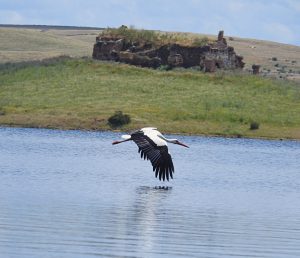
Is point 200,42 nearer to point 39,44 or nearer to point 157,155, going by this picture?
point 157,155

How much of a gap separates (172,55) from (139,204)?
48274 millimetres

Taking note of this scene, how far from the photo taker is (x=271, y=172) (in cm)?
3928

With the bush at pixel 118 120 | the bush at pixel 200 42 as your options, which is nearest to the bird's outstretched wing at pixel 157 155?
the bush at pixel 118 120

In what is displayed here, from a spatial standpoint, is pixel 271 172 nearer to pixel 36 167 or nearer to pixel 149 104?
pixel 36 167

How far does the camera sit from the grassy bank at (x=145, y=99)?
2393 inches

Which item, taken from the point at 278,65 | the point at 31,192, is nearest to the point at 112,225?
the point at 31,192

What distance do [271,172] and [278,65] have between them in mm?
90922

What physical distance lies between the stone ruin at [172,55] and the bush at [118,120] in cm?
1527

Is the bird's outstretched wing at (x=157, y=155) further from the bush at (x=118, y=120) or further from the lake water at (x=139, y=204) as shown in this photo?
the bush at (x=118, y=120)

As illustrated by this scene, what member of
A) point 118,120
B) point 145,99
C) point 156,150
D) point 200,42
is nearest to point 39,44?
point 200,42

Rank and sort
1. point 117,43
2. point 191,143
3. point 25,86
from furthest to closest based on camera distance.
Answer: point 117,43
point 25,86
point 191,143

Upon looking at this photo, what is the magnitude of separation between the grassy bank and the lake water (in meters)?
13.8

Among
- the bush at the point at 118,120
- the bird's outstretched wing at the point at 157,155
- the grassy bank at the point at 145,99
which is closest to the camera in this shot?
the bird's outstretched wing at the point at 157,155

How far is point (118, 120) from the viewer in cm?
5909
